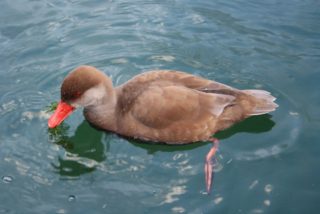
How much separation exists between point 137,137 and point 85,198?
1.00 metres

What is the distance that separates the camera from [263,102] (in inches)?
236

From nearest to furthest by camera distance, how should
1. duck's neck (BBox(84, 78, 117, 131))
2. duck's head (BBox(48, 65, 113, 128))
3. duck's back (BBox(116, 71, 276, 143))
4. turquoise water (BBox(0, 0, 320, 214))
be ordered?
turquoise water (BBox(0, 0, 320, 214))
duck's head (BBox(48, 65, 113, 128))
duck's back (BBox(116, 71, 276, 143))
duck's neck (BBox(84, 78, 117, 131))

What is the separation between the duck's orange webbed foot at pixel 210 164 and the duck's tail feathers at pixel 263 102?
61cm

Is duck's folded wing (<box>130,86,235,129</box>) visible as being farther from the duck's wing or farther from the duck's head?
the duck's head

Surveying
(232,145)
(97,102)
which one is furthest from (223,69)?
(97,102)

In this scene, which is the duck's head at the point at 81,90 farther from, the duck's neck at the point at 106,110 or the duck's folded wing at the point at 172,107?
the duck's folded wing at the point at 172,107

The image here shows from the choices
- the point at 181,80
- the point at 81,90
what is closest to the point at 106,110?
the point at 81,90

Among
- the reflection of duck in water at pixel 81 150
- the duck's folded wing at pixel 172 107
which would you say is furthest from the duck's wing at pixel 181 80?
the reflection of duck in water at pixel 81 150

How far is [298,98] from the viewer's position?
255 inches

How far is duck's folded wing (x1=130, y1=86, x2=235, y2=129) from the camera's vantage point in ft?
18.4

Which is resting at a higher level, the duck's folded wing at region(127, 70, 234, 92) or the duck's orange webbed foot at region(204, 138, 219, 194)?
the duck's folded wing at region(127, 70, 234, 92)

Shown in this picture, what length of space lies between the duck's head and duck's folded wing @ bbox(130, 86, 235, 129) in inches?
17.1

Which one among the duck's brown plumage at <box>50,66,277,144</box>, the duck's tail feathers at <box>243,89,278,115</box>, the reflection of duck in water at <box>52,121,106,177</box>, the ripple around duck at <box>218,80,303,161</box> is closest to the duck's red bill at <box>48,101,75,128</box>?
the duck's brown plumage at <box>50,66,277,144</box>

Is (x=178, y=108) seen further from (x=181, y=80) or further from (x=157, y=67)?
(x=157, y=67)
